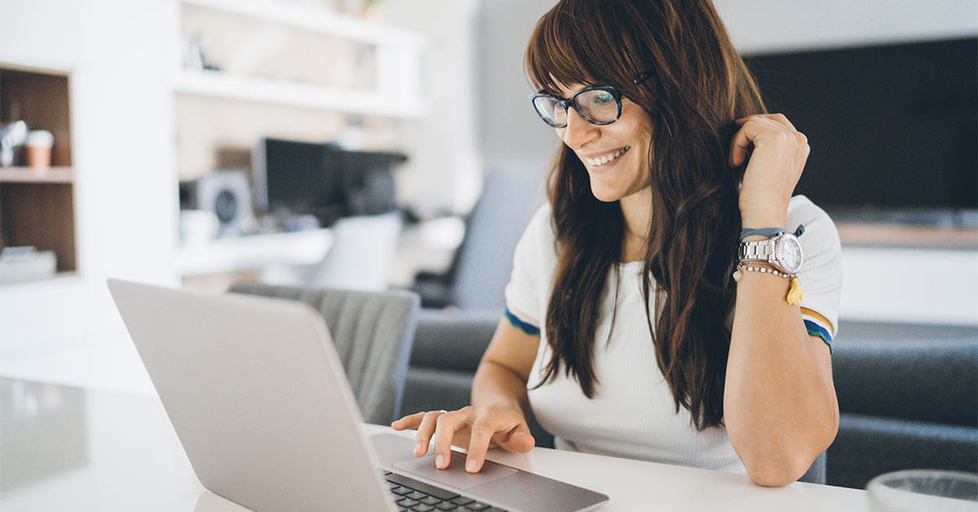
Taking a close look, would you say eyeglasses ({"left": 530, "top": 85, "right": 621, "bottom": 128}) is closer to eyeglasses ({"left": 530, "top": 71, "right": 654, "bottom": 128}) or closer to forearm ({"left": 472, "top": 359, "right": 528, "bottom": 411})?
eyeglasses ({"left": 530, "top": 71, "right": 654, "bottom": 128})

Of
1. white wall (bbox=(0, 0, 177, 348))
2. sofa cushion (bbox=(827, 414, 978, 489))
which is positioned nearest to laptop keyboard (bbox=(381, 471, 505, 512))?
sofa cushion (bbox=(827, 414, 978, 489))

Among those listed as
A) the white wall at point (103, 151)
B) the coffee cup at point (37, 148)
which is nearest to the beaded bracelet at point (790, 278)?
the white wall at point (103, 151)

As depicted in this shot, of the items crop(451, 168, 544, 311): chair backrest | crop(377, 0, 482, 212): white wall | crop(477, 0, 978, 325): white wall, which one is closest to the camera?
crop(451, 168, 544, 311): chair backrest

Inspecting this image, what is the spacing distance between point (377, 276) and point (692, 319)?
238cm

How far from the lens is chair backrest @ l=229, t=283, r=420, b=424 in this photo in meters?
1.25

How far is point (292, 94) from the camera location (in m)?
4.26

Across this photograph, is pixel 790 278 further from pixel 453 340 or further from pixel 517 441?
pixel 453 340

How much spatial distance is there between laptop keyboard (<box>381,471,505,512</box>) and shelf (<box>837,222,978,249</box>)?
14.6ft

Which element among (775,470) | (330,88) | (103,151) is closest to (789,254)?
(775,470)

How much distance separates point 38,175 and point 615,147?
2568 millimetres

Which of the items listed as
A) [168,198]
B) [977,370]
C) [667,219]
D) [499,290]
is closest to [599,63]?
[667,219]

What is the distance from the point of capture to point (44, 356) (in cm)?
282

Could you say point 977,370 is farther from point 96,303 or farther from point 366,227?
point 96,303

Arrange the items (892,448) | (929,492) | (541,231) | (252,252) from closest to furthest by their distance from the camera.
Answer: (929,492), (541,231), (892,448), (252,252)
